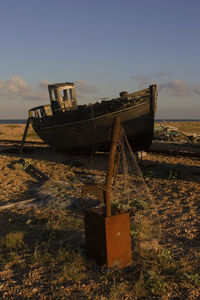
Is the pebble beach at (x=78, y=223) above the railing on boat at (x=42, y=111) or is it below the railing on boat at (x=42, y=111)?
below

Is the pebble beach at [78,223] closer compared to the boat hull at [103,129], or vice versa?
the pebble beach at [78,223]

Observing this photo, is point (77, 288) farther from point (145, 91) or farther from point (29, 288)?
point (145, 91)

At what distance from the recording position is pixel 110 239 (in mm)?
3879

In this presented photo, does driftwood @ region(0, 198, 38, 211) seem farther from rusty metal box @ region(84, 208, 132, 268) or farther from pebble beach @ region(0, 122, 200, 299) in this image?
rusty metal box @ region(84, 208, 132, 268)

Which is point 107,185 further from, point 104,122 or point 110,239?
point 104,122

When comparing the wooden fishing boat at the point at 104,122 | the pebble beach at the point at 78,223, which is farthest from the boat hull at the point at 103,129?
the pebble beach at the point at 78,223

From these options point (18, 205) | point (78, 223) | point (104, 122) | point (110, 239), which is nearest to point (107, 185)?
point (110, 239)

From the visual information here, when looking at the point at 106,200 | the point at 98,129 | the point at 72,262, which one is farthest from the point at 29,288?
the point at 98,129

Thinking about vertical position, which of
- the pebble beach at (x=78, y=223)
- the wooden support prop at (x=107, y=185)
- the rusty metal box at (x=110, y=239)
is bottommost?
the pebble beach at (x=78, y=223)

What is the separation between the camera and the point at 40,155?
680 inches

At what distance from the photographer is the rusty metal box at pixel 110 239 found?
387 centimetres

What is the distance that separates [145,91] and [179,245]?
9156mm

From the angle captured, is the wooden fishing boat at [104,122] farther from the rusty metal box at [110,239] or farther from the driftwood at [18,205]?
the rusty metal box at [110,239]

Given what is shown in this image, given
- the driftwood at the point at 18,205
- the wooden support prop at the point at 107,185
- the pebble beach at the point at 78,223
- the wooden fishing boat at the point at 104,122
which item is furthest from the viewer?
the wooden fishing boat at the point at 104,122
